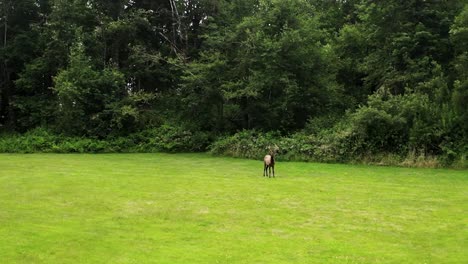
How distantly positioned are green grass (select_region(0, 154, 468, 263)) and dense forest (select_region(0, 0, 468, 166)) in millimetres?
5961

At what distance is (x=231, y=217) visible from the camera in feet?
38.7

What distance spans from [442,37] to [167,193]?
77.3 feet

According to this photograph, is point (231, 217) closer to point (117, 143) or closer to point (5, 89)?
point (117, 143)

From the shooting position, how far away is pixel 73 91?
34.5m

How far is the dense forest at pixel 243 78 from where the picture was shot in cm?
2617

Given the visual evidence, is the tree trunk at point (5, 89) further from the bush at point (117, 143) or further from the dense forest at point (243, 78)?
the bush at point (117, 143)

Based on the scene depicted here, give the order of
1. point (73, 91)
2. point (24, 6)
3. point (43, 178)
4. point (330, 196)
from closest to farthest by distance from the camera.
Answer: point (330, 196), point (43, 178), point (73, 91), point (24, 6)

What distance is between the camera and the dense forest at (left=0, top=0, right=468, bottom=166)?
26.2m

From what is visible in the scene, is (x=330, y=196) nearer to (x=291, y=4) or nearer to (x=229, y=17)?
(x=291, y=4)

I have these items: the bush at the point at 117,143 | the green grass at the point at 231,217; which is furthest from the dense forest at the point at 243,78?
the green grass at the point at 231,217

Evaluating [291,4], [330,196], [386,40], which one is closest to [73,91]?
[291,4]

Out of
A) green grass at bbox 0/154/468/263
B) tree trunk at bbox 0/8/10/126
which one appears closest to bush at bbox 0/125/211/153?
tree trunk at bbox 0/8/10/126

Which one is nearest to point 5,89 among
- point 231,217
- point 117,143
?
point 117,143

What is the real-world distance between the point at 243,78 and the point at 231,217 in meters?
22.0
